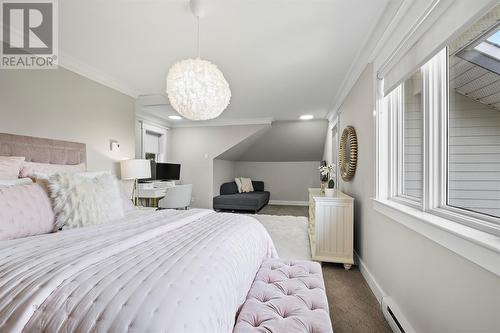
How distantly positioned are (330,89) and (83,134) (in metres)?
3.55

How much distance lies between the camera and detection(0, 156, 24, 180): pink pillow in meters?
1.64

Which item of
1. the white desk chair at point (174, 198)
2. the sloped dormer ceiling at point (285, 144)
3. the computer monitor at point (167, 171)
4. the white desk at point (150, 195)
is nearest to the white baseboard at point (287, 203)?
the sloped dormer ceiling at point (285, 144)

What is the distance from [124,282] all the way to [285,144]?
19.4 ft

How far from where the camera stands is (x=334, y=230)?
8.41 feet

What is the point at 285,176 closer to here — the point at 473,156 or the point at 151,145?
the point at 151,145

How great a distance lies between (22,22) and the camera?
192 centimetres

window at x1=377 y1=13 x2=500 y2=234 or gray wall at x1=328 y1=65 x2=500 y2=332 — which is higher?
window at x1=377 y1=13 x2=500 y2=234

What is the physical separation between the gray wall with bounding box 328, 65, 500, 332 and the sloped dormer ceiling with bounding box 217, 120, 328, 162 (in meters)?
3.07

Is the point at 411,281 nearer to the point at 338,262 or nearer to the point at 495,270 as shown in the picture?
the point at 495,270

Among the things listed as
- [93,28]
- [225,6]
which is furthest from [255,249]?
[93,28]

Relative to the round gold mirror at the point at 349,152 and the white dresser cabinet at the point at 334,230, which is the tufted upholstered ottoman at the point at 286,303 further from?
the round gold mirror at the point at 349,152

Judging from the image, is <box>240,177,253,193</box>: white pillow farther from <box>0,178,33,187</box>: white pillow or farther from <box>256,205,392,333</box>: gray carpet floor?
<box>0,178,33,187</box>: white pillow

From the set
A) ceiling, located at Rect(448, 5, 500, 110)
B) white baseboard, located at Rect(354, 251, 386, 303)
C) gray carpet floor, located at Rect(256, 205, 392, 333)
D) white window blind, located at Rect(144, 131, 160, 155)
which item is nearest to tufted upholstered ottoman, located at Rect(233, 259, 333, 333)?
gray carpet floor, located at Rect(256, 205, 392, 333)

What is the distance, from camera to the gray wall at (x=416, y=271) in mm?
896
